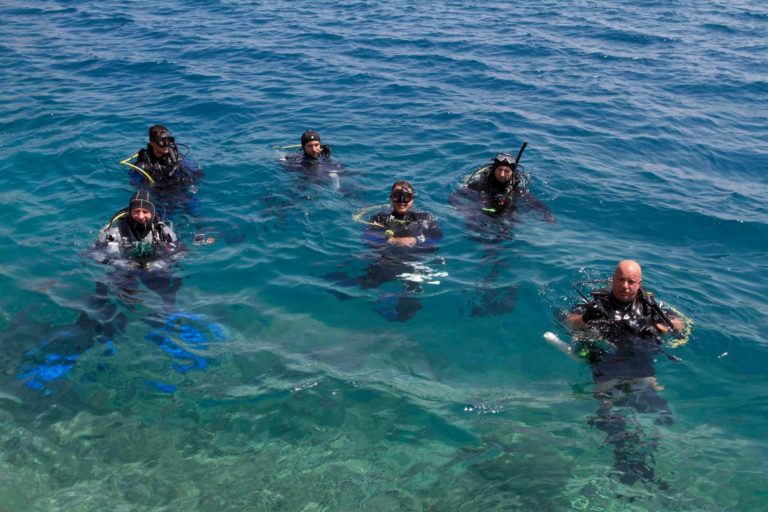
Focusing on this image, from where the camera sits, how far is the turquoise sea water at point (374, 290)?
21.7ft

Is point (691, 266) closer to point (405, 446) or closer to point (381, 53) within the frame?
point (405, 446)

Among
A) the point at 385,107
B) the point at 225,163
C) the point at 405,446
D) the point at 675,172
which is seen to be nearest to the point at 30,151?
the point at 225,163

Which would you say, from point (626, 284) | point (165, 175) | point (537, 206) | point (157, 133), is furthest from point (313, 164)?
point (626, 284)

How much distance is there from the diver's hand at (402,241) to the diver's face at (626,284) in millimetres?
3183

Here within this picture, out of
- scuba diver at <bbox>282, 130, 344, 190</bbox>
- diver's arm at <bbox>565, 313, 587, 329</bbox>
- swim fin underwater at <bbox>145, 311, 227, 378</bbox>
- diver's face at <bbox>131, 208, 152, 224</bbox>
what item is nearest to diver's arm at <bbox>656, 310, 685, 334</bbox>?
diver's arm at <bbox>565, 313, 587, 329</bbox>

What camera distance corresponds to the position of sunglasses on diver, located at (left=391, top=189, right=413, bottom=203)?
9725 mm

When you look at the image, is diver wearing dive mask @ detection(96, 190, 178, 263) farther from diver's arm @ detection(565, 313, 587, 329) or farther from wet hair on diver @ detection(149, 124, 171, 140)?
diver's arm @ detection(565, 313, 587, 329)

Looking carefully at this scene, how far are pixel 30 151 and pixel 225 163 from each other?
401 cm

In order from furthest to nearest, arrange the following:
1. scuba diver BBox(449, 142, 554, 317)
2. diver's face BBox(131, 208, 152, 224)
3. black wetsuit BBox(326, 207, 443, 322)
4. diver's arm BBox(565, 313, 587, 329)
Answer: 1. scuba diver BBox(449, 142, 554, 317)
2. black wetsuit BBox(326, 207, 443, 322)
3. diver's face BBox(131, 208, 152, 224)
4. diver's arm BBox(565, 313, 587, 329)

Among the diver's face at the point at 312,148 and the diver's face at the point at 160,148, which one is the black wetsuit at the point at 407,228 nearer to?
the diver's face at the point at 312,148

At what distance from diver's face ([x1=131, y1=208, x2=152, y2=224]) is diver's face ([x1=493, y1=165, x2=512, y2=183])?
540 cm

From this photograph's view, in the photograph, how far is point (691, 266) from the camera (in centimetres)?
1022

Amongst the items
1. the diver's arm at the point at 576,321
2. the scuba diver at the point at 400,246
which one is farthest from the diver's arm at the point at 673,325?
the scuba diver at the point at 400,246

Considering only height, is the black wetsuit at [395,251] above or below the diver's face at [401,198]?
below
